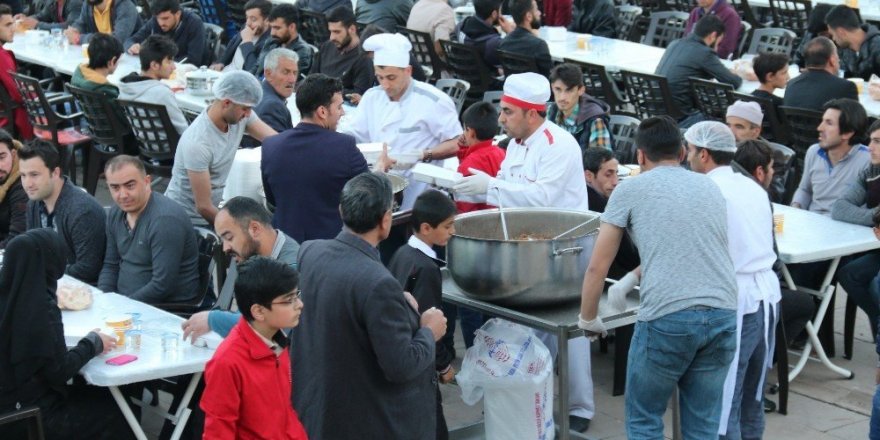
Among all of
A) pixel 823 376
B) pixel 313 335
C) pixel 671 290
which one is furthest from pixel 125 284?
pixel 823 376

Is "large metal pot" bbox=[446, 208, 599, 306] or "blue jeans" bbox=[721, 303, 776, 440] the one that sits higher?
"large metal pot" bbox=[446, 208, 599, 306]

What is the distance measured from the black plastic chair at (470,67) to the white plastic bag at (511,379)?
5.68 m

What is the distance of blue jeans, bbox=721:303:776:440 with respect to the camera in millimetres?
4977

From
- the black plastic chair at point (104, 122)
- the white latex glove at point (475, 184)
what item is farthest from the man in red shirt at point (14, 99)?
the white latex glove at point (475, 184)

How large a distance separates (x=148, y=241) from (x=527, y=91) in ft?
5.85

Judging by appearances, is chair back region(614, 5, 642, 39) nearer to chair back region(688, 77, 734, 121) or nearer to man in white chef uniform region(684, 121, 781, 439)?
chair back region(688, 77, 734, 121)

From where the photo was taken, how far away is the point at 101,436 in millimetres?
5051

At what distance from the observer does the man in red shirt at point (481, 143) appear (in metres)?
6.49

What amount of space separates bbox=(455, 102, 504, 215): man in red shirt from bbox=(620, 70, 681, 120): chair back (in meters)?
2.96

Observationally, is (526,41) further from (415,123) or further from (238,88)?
(238,88)

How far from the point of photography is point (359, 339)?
13.5 feet

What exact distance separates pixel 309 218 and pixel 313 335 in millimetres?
1830

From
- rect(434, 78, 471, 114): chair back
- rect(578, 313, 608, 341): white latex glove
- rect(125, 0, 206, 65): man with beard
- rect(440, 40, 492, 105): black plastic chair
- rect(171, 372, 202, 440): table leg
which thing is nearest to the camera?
rect(578, 313, 608, 341): white latex glove

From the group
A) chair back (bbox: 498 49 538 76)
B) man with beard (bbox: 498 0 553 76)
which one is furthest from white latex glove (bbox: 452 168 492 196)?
man with beard (bbox: 498 0 553 76)
